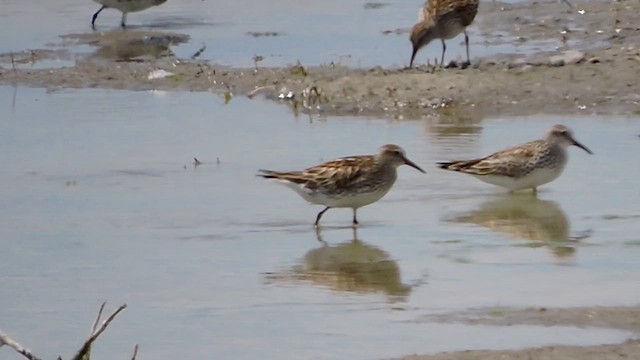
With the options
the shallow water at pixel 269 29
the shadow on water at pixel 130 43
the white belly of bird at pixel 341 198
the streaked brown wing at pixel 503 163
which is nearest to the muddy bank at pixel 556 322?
the white belly of bird at pixel 341 198

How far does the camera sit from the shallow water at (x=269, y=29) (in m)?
19.7

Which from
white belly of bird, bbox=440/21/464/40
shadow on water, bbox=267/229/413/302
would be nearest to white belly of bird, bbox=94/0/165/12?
white belly of bird, bbox=440/21/464/40

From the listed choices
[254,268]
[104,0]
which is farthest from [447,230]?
[104,0]

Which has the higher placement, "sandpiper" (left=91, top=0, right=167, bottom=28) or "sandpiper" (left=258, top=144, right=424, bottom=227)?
"sandpiper" (left=258, top=144, right=424, bottom=227)

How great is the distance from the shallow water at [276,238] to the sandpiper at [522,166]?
160mm

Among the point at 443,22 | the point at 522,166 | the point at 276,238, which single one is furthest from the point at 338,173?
the point at 443,22

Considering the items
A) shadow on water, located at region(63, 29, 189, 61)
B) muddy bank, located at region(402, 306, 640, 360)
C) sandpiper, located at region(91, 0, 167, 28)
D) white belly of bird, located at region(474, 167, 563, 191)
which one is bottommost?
shadow on water, located at region(63, 29, 189, 61)

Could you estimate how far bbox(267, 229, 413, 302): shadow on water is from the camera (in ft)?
33.5

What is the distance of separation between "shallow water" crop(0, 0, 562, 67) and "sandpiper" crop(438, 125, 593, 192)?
556 centimetres

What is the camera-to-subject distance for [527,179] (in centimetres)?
1316

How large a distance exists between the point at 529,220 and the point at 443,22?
24.5ft

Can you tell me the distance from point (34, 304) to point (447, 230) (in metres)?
3.15

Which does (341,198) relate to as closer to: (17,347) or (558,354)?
(558,354)

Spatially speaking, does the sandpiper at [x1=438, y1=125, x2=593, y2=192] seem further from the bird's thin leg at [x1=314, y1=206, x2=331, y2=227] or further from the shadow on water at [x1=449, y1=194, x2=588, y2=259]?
the bird's thin leg at [x1=314, y1=206, x2=331, y2=227]
